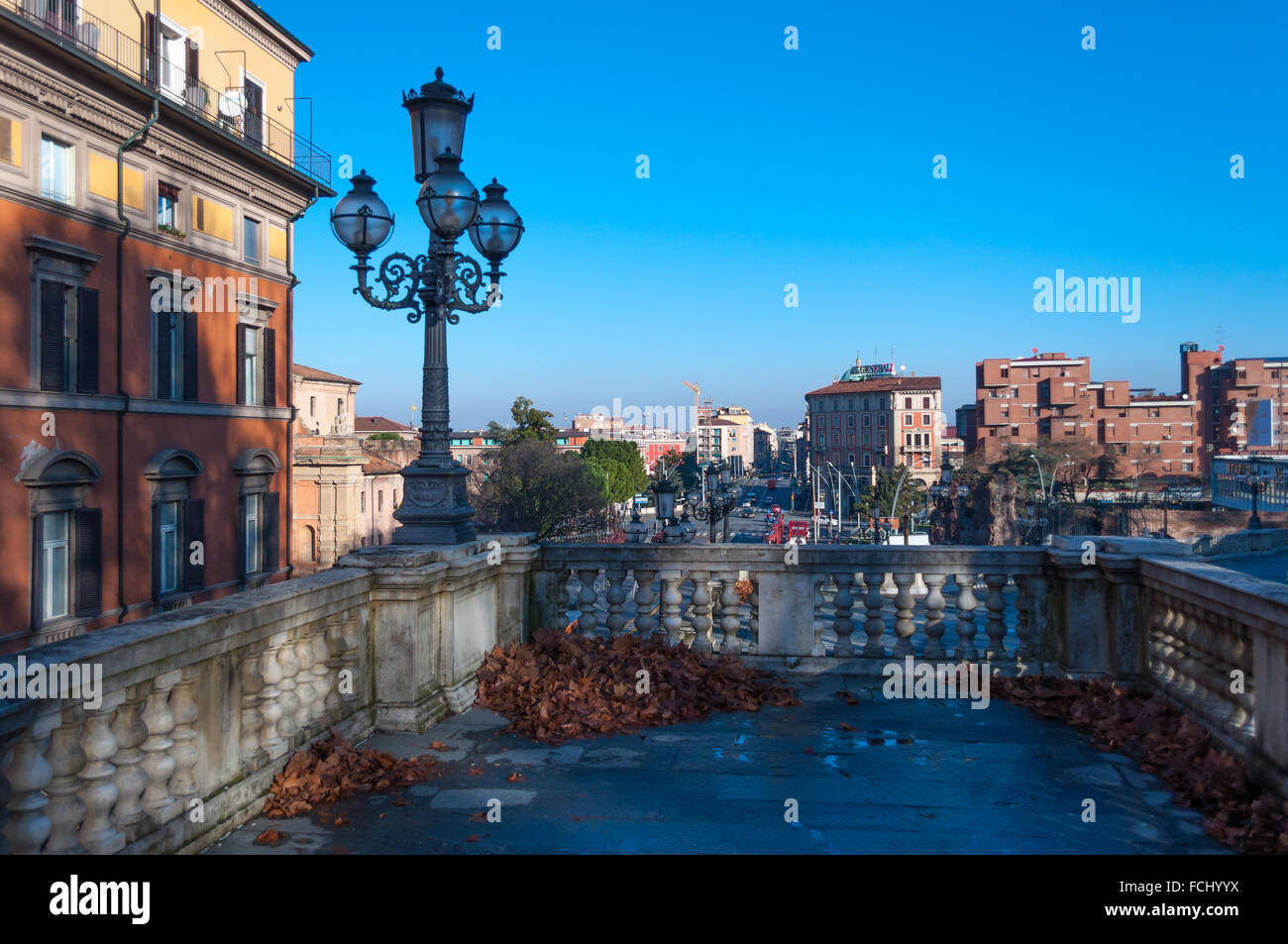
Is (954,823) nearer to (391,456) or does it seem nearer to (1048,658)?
(1048,658)

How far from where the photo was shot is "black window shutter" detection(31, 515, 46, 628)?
66.2 ft

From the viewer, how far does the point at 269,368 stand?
2984 centimetres

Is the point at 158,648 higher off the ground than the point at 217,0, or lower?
lower

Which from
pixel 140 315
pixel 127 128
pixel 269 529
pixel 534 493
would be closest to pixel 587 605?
pixel 140 315

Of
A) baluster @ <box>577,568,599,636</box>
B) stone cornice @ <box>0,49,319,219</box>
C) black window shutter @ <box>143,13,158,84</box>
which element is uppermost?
black window shutter @ <box>143,13,158,84</box>

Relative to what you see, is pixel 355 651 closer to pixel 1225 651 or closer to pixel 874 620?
pixel 874 620

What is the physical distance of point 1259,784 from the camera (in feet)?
15.7

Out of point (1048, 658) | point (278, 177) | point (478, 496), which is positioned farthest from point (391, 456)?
point (1048, 658)

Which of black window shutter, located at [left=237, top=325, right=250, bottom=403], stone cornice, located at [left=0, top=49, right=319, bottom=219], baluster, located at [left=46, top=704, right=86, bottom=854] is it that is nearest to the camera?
baluster, located at [left=46, top=704, right=86, bottom=854]

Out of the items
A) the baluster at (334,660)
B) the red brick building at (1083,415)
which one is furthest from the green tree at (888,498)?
the baluster at (334,660)

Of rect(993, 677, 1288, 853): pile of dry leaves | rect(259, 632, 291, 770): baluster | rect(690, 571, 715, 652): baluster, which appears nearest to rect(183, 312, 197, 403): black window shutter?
rect(690, 571, 715, 652): baluster

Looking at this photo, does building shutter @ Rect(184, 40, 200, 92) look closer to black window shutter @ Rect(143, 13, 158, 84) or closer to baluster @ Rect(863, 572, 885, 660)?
black window shutter @ Rect(143, 13, 158, 84)

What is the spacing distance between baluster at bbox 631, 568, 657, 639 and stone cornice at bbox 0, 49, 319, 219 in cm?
1952
